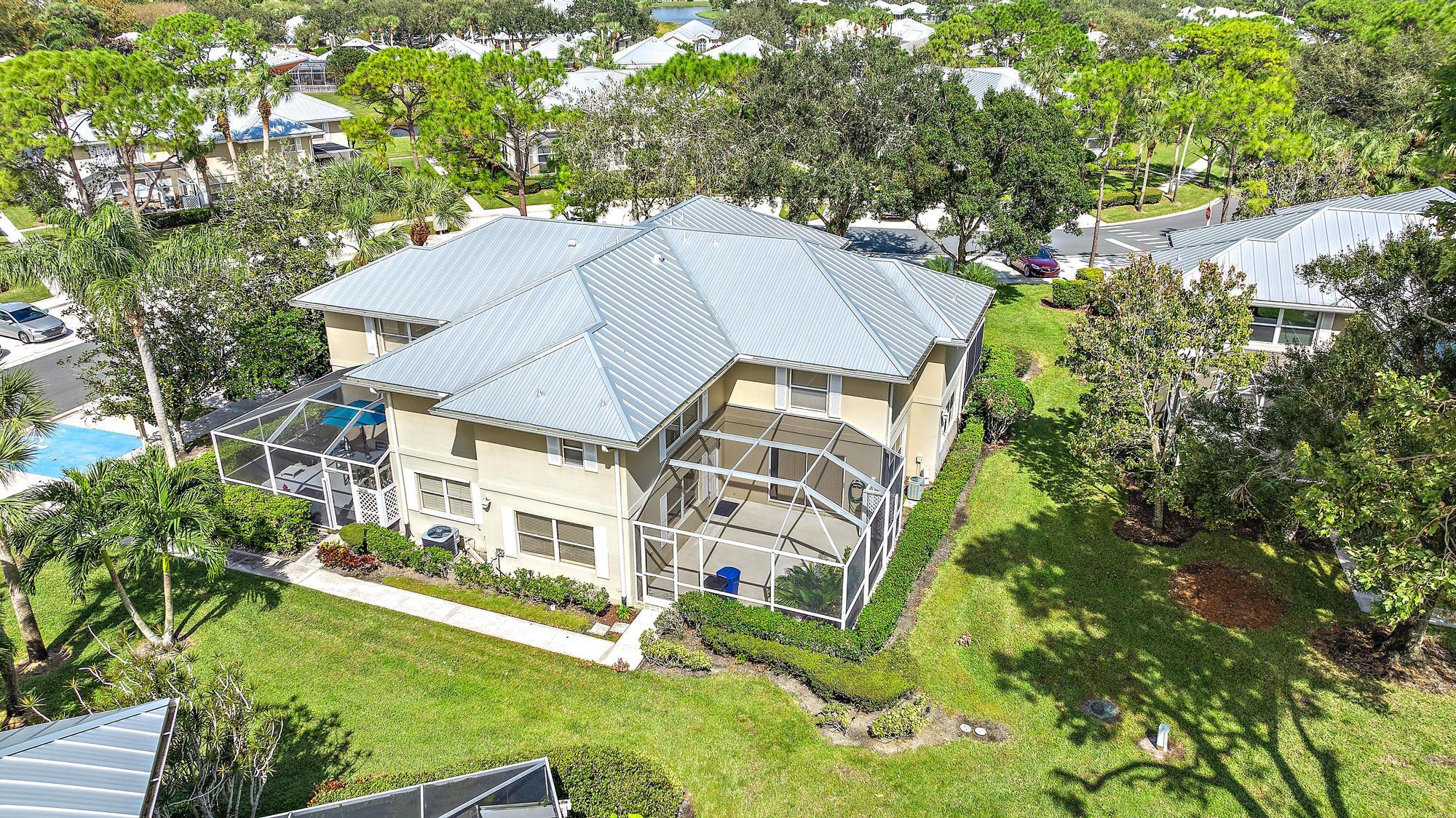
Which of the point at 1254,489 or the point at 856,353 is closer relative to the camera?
the point at 1254,489

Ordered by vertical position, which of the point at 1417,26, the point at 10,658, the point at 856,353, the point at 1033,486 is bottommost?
the point at 1033,486

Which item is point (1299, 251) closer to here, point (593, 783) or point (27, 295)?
point (593, 783)

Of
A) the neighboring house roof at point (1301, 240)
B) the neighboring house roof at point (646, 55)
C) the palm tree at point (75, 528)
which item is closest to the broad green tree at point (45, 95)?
the palm tree at point (75, 528)

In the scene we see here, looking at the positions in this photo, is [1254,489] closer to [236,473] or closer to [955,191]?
[955,191]

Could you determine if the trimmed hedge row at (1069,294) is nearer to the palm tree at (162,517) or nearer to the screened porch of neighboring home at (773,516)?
the screened porch of neighboring home at (773,516)

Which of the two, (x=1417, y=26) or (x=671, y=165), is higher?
(x=1417, y=26)

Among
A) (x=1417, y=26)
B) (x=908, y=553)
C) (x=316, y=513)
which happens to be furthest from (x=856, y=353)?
(x=1417, y=26)

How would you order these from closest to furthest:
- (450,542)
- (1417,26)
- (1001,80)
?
1. (450,542)
2. (1001,80)
3. (1417,26)
